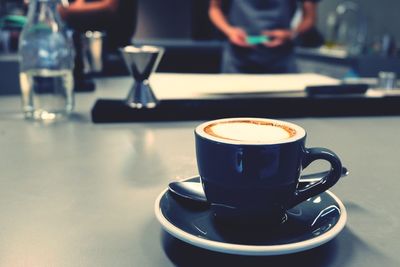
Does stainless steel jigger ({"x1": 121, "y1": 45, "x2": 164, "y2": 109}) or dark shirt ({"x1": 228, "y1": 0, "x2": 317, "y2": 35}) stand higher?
dark shirt ({"x1": 228, "y1": 0, "x2": 317, "y2": 35})

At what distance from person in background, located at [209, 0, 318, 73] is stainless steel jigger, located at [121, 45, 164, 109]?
1057mm

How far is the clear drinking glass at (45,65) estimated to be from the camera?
3.03ft

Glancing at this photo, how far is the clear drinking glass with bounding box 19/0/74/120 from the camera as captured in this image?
0.92 metres

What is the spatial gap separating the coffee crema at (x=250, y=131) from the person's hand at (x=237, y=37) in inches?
60.8

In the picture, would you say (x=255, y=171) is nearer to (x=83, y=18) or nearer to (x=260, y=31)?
(x=83, y=18)

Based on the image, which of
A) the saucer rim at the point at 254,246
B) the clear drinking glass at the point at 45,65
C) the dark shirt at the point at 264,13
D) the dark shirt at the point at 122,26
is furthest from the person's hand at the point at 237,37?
the saucer rim at the point at 254,246

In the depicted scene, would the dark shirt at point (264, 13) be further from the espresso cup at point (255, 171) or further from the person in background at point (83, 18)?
the espresso cup at point (255, 171)

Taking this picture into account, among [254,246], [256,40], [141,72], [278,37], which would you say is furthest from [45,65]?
[278,37]

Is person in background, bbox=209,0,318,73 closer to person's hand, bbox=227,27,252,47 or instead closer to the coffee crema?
person's hand, bbox=227,27,252,47

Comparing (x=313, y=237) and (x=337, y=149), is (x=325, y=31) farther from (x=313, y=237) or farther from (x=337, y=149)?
(x=313, y=237)

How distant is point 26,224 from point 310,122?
0.61m

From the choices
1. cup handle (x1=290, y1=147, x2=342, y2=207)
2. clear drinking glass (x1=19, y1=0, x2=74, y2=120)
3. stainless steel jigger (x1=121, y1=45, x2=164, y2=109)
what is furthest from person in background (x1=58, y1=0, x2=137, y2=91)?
cup handle (x1=290, y1=147, x2=342, y2=207)

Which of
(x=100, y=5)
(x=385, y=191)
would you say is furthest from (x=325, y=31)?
(x=385, y=191)

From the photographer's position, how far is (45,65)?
0.98 metres
